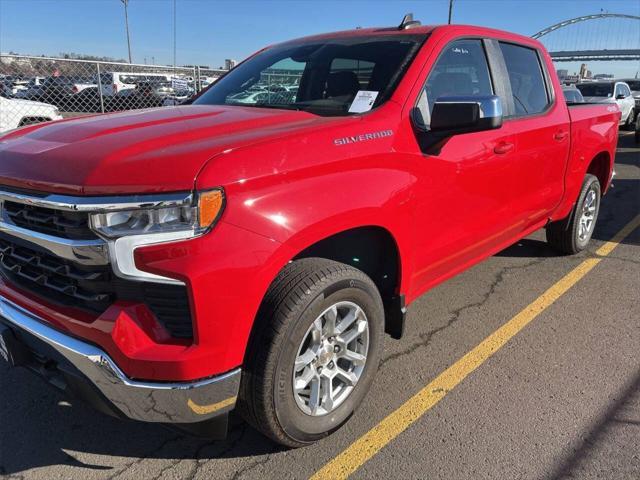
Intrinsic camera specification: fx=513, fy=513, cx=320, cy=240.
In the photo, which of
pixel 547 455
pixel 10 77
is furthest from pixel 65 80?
pixel 547 455

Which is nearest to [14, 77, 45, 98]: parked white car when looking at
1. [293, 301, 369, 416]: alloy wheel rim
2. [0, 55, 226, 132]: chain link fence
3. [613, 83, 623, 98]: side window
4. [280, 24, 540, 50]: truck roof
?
[0, 55, 226, 132]: chain link fence

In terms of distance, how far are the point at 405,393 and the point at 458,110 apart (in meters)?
1.56

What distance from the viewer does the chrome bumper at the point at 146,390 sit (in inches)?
73.8

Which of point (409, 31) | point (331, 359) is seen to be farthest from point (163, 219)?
point (409, 31)

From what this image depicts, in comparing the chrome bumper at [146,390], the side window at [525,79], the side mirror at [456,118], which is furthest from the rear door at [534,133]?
the chrome bumper at [146,390]

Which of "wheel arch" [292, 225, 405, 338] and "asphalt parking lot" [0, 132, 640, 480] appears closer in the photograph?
"asphalt parking lot" [0, 132, 640, 480]

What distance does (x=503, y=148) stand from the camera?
3285 millimetres

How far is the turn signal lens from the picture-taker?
1828 mm

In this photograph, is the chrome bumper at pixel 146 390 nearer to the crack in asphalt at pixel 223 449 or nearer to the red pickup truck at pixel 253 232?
the red pickup truck at pixel 253 232

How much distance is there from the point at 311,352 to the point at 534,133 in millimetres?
2404

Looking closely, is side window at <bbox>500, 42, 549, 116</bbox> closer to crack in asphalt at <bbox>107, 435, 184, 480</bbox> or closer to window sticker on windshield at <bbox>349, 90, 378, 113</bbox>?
window sticker on windshield at <bbox>349, 90, 378, 113</bbox>

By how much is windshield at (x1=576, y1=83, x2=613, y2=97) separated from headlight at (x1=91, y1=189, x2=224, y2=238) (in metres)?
18.0

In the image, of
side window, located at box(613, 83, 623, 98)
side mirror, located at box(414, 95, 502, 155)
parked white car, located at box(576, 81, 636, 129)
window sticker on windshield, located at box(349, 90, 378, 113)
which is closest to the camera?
side mirror, located at box(414, 95, 502, 155)

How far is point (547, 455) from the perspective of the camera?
2.40m
